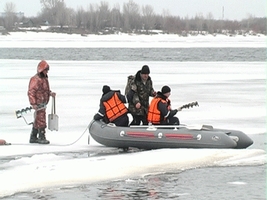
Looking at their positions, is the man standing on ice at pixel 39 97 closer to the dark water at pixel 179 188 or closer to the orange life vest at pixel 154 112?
the orange life vest at pixel 154 112

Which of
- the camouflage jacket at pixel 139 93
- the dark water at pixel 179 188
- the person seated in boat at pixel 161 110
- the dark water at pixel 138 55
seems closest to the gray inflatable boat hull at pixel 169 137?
the person seated in boat at pixel 161 110

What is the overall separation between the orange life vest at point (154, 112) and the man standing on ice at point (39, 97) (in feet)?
5.32

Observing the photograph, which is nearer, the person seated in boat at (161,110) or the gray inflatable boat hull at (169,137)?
the gray inflatable boat hull at (169,137)

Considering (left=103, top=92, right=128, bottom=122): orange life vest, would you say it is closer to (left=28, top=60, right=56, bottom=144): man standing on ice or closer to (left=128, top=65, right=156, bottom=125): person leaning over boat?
(left=128, top=65, right=156, bottom=125): person leaning over boat

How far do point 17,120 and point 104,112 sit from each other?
313cm

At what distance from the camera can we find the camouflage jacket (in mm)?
11734

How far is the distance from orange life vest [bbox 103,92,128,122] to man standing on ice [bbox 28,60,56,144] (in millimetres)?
983

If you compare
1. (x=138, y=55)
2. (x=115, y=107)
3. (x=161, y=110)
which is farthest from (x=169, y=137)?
(x=138, y=55)

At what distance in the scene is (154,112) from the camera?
11.4 m

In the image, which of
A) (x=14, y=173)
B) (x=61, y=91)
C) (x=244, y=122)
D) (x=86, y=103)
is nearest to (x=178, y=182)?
(x=14, y=173)

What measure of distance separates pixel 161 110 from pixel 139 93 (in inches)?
27.4

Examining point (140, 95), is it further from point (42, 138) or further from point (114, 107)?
point (42, 138)

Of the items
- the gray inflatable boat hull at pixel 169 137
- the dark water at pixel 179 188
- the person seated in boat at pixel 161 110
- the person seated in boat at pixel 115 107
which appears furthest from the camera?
the person seated in boat at pixel 115 107

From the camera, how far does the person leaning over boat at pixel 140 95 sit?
1173cm
